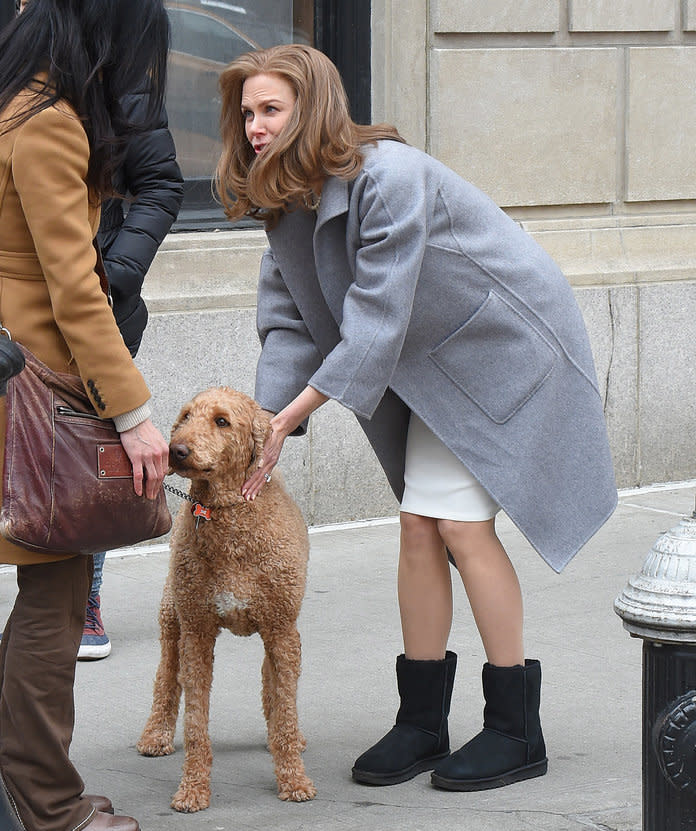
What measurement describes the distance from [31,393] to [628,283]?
16.3 ft

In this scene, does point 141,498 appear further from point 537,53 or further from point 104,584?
point 537,53

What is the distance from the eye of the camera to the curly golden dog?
3.48m

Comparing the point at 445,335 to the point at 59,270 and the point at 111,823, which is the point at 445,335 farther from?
the point at 111,823

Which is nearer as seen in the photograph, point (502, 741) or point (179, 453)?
point (179, 453)

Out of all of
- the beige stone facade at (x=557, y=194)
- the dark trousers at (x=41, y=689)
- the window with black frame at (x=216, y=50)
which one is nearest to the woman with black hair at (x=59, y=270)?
the dark trousers at (x=41, y=689)

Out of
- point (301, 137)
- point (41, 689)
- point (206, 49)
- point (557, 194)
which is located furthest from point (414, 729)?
point (557, 194)

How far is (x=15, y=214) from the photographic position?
9.64ft

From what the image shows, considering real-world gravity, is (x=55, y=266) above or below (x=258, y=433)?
above

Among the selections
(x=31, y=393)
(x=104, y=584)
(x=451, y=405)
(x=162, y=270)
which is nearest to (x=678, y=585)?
(x=451, y=405)

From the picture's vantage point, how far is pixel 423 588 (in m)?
Result: 3.79

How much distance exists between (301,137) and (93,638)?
6.97 feet

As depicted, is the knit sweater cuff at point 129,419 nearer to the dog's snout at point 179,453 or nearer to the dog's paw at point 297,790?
the dog's snout at point 179,453

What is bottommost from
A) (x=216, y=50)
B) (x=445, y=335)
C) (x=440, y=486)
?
(x=440, y=486)

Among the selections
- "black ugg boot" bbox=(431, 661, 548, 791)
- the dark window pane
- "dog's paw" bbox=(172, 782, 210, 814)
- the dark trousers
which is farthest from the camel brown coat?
the dark window pane
